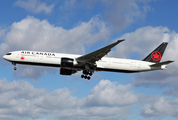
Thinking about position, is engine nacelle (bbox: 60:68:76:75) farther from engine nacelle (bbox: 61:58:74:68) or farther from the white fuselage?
engine nacelle (bbox: 61:58:74:68)

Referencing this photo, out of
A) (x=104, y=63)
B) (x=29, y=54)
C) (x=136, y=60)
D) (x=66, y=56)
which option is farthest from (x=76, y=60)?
(x=136, y=60)

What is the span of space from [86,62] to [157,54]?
50.2 ft

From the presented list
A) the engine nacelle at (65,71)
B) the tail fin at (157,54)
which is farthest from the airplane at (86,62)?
the engine nacelle at (65,71)

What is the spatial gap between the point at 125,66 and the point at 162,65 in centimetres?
704

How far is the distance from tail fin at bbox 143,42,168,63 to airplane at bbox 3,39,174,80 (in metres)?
1.64

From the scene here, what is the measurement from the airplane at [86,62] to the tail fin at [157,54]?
5.39 feet

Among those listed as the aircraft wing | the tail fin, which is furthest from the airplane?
the tail fin

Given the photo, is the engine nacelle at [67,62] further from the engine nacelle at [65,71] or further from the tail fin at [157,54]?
the tail fin at [157,54]

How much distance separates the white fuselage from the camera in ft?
136

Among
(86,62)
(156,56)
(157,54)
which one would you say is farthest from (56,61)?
(157,54)

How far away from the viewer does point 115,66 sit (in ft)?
142

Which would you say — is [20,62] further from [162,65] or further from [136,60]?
[162,65]

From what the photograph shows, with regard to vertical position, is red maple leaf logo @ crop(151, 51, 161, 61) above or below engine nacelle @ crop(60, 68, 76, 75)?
above

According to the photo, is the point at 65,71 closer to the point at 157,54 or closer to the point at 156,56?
the point at 156,56
